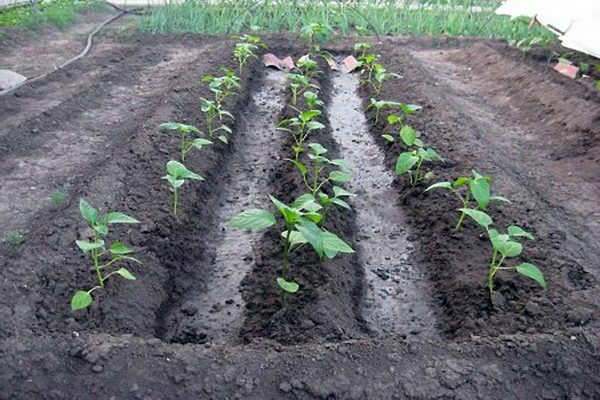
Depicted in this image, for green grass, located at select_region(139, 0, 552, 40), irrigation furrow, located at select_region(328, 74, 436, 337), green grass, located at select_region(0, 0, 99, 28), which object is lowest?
green grass, located at select_region(0, 0, 99, 28)

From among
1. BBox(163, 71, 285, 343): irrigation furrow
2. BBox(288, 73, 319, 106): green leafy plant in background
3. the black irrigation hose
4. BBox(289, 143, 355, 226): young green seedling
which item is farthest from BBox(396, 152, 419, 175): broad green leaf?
the black irrigation hose

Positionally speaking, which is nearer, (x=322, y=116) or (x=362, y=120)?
(x=322, y=116)

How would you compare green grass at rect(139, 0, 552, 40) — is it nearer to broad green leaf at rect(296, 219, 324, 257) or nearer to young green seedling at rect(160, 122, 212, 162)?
young green seedling at rect(160, 122, 212, 162)

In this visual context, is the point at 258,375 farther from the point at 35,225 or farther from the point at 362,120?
the point at 362,120

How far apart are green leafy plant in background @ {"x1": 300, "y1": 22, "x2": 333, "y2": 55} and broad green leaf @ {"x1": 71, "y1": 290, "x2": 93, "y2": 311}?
219 inches

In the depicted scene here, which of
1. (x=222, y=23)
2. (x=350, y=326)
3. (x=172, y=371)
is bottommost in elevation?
(x=222, y=23)

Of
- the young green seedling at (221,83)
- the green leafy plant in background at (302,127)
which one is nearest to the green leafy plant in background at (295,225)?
the green leafy plant in background at (302,127)

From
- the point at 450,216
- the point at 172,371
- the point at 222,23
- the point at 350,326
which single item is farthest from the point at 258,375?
the point at 222,23

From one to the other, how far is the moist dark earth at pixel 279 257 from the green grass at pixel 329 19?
2.39 metres

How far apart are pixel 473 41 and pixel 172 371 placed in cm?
832

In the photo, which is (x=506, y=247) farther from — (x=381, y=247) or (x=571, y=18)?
(x=571, y=18)

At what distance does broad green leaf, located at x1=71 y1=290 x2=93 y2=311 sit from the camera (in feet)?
8.83

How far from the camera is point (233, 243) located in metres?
3.99

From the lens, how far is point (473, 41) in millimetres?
9391
